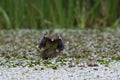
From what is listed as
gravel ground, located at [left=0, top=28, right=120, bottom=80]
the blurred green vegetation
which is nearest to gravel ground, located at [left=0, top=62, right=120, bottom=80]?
gravel ground, located at [left=0, top=28, right=120, bottom=80]

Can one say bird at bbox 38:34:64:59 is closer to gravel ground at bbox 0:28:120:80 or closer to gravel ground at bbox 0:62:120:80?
gravel ground at bbox 0:28:120:80

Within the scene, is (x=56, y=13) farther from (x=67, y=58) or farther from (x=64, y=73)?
(x=64, y=73)

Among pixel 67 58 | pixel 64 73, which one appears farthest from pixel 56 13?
pixel 64 73

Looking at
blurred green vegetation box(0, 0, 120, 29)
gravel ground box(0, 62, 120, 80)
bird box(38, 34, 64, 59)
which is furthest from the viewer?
blurred green vegetation box(0, 0, 120, 29)

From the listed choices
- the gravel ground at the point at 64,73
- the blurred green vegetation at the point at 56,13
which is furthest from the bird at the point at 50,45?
the blurred green vegetation at the point at 56,13

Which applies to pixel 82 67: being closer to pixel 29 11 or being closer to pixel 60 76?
pixel 60 76

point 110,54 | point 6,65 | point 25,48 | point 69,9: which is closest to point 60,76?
point 6,65
